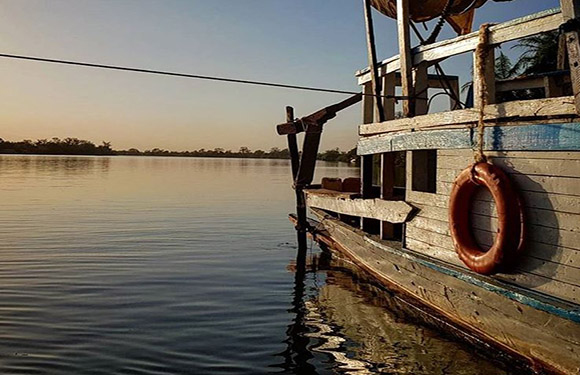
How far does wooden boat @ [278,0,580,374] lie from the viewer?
474cm

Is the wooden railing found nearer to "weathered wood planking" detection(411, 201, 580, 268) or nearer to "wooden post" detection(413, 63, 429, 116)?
"wooden post" detection(413, 63, 429, 116)

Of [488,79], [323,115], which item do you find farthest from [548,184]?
[323,115]

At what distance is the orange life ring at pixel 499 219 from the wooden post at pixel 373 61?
278 cm

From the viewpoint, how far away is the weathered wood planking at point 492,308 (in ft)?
15.3

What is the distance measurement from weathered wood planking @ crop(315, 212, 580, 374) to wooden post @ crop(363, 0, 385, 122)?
2.09m

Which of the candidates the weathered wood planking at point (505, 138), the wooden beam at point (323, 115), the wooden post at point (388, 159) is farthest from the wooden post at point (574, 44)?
the wooden beam at point (323, 115)

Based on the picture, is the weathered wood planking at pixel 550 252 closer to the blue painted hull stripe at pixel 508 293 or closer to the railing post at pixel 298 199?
the blue painted hull stripe at pixel 508 293

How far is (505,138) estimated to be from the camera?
5379 millimetres

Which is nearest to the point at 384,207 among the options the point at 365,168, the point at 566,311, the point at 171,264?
the point at 365,168

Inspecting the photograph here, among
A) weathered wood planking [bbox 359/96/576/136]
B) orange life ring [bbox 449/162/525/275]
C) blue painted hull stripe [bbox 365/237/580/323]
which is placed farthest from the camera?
orange life ring [bbox 449/162/525/275]

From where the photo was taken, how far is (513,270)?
5.30 metres

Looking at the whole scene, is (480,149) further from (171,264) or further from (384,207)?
→ (171,264)

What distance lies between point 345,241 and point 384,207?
2222 millimetres

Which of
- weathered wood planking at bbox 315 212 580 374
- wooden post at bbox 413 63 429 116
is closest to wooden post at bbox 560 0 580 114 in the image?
weathered wood planking at bbox 315 212 580 374
